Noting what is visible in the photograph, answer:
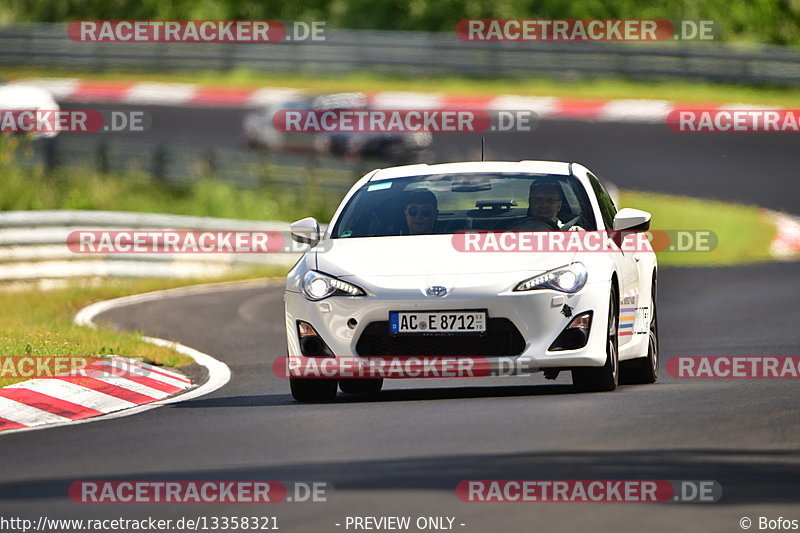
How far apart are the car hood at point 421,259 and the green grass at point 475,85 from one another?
25609 mm

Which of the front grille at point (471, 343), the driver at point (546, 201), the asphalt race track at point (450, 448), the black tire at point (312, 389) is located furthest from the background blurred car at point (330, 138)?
the front grille at point (471, 343)

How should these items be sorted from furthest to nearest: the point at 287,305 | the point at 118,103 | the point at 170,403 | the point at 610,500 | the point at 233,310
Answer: the point at 118,103, the point at 233,310, the point at 170,403, the point at 287,305, the point at 610,500

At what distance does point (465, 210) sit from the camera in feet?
35.7

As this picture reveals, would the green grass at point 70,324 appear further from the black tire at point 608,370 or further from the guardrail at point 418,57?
the guardrail at point 418,57

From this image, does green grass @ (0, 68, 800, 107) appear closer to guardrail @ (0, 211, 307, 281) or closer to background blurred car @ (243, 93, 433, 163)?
background blurred car @ (243, 93, 433, 163)

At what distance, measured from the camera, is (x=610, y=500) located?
21.7 feet

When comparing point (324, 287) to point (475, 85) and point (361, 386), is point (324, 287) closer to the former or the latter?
point (361, 386)

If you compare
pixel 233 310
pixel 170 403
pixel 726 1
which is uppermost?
pixel 726 1

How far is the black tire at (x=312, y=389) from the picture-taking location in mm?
10344

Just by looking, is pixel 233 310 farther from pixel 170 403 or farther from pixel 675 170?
pixel 675 170

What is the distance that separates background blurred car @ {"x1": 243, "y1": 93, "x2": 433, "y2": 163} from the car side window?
21.4 metres

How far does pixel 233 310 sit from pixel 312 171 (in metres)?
9.75

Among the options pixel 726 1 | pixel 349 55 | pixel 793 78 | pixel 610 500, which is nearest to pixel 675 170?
pixel 793 78

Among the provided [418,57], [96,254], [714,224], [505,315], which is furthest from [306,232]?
[418,57]
